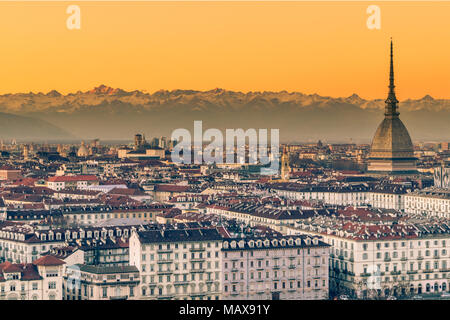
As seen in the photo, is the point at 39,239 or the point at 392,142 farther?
the point at 392,142

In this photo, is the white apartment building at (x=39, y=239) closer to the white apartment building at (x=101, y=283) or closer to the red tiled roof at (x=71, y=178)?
the white apartment building at (x=101, y=283)

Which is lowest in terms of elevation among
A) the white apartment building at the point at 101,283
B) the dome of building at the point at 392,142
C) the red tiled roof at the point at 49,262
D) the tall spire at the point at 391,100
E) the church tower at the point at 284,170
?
the white apartment building at the point at 101,283

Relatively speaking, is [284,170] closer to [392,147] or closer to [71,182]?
[392,147]

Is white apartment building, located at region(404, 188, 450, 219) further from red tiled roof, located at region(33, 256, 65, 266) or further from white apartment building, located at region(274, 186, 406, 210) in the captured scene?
red tiled roof, located at region(33, 256, 65, 266)

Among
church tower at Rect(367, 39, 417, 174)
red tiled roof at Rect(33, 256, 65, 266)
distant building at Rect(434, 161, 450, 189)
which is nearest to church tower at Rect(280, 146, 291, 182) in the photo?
church tower at Rect(367, 39, 417, 174)

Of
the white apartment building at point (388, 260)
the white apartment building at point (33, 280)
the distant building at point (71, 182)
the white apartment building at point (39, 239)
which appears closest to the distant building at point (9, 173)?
the distant building at point (71, 182)

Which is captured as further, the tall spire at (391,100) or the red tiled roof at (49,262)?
the tall spire at (391,100)

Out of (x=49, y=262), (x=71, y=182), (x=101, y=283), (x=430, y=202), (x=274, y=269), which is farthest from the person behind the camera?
(x=71, y=182)

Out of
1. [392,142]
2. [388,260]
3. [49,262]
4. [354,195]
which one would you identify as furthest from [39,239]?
[392,142]
